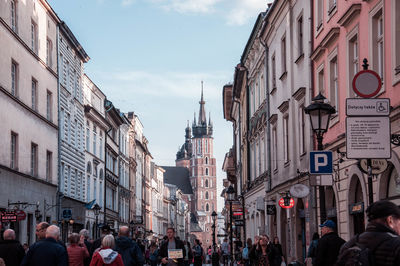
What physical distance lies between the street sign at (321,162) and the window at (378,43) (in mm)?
3000

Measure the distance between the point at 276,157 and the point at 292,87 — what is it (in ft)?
18.5

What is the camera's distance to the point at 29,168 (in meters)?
34.2

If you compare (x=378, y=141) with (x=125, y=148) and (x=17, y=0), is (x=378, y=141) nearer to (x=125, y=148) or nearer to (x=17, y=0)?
(x=17, y=0)

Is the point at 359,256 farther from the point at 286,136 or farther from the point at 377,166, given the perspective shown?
the point at 286,136

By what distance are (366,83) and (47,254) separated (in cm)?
521

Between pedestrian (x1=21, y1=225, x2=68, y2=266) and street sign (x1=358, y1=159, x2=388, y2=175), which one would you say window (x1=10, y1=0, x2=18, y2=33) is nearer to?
street sign (x1=358, y1=159, x2=388, y2=175)

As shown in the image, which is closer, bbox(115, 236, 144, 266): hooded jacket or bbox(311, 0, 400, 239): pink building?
bbox(115, 236, 144, 266): hooded jacket

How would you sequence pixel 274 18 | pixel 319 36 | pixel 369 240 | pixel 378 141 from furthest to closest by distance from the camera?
1. pixel 274 18
2. pixel 319 36
3. pixel 378 141
4. pixel 369 240

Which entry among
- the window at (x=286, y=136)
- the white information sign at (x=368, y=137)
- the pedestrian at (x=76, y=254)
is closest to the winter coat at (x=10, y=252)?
the pedestrian at (x=76, y=254)

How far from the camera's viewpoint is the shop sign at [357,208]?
1847 centimetres

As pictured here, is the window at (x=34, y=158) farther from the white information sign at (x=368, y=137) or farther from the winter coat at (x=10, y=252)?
the white information sign at (x=368, y=137)

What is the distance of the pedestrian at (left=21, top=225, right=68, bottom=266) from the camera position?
36.7 feet

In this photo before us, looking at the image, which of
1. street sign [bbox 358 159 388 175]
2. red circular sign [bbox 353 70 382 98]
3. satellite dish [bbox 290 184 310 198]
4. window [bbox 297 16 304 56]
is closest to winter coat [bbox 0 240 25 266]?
street sign [bbox 358 159 388 175]

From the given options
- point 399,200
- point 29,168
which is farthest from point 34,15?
point 399,200
